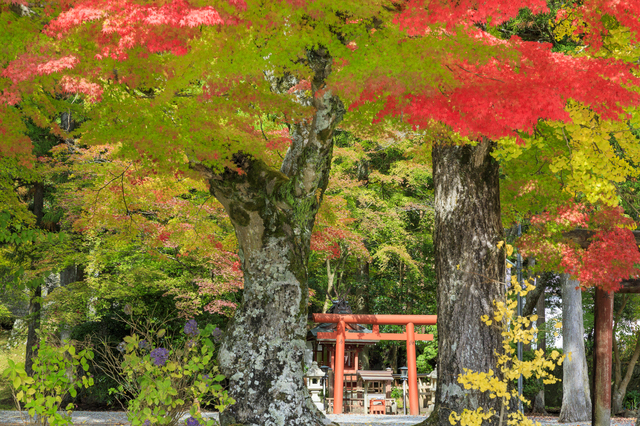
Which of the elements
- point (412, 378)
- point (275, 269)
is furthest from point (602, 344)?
point (275, 269)

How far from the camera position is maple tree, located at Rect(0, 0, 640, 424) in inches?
175

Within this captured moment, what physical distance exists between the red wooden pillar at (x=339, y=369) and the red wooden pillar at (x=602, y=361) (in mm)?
4713

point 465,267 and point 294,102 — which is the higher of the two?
point 294,102

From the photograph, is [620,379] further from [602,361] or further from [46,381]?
[46,381]

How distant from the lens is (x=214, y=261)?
10883mm

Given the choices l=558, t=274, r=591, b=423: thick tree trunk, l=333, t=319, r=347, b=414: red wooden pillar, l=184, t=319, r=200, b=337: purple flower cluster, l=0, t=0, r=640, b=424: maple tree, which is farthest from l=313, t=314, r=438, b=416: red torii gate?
l=184, t=319, r=200, b=337: purple flower cluster

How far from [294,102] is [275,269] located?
1716 millimetres

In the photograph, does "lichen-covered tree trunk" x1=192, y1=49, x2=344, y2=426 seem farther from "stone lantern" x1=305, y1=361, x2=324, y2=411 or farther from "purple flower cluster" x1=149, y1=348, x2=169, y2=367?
"stone lantern" x1=305, y1=361, x2=324, y2=411

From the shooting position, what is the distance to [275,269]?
584 cm

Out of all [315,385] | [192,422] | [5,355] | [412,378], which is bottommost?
[5,355]

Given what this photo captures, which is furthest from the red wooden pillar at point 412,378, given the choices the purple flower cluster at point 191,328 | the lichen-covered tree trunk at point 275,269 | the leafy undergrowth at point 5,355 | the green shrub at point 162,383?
the leafy undergrowth at point 5,355

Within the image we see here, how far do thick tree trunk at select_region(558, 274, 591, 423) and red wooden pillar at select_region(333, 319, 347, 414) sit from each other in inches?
200

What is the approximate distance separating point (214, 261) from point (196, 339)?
5.77m

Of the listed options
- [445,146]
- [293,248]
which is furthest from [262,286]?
[445,146]
